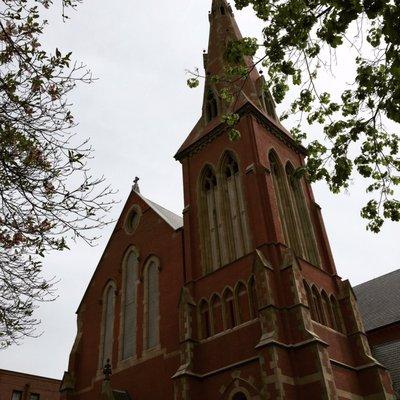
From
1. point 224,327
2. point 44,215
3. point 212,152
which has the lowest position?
point 44,215

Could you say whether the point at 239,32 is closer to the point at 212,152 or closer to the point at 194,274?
the point at 212,152

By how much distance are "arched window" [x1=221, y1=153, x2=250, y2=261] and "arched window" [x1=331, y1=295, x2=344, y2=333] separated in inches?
159

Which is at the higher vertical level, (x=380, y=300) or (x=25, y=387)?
(x=380, y=300)

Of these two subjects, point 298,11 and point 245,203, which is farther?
point 245,203

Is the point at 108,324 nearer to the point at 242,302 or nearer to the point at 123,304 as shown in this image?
the point at 123,304

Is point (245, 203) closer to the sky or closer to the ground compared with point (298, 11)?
closer to the sky

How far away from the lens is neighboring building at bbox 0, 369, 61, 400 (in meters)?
32.7

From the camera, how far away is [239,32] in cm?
3003

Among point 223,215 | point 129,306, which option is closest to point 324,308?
point 223,215

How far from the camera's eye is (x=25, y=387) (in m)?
33.6

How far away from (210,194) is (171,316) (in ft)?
19.3

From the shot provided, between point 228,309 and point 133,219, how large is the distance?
9360 millimetres

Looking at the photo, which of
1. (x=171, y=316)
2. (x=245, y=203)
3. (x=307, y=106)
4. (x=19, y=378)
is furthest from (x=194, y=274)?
(x=19, y=378)

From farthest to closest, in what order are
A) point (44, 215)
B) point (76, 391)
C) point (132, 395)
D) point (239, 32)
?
point (239, 32), point (76, 391), point (132, 395), point (44, 215)
